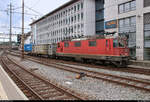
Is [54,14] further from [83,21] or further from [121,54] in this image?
[121,54]

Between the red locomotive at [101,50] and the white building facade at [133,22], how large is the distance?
30.4ft

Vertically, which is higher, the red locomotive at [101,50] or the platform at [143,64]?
the red locomotive at [101,50]

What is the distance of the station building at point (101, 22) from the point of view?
2212 cm

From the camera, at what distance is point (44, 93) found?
6605 mm

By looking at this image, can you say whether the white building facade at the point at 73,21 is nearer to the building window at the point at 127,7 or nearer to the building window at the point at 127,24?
the building window at the point at 127,7

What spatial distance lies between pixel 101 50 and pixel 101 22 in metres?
28.8

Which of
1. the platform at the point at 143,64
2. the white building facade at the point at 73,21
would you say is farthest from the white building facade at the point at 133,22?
the white building facade at the point at 73,21

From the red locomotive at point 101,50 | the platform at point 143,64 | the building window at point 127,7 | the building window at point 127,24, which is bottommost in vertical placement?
the platform at point 143,64

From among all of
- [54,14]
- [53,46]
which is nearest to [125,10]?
[53,46]

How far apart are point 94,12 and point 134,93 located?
4063cm

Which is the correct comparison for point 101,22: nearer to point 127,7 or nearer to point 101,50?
point 127,7

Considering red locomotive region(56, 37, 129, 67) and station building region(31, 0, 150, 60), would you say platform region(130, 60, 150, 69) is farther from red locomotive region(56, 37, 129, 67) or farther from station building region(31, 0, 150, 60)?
station building region(31, 0, 150, 60)

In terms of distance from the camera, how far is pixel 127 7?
81.3ft

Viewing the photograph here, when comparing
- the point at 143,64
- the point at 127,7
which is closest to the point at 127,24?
the point at 127,7
